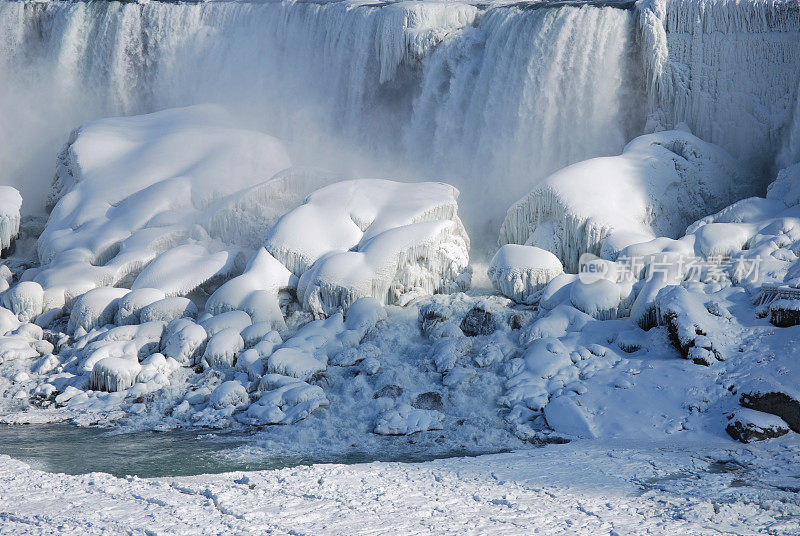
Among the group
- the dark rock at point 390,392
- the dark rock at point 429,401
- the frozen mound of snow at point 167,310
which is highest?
the frozen mound of snow at point 167,310

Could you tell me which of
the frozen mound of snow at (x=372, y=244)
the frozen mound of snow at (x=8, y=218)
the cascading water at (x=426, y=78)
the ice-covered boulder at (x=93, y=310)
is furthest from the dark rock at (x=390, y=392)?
the frozen mound of snow at (x=8, y=218)

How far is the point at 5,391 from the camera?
8102mm

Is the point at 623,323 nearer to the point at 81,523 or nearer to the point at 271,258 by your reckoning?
the point at 271,258

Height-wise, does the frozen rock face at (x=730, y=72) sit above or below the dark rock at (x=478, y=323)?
above

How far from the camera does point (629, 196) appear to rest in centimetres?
950

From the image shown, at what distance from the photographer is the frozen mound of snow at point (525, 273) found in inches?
348

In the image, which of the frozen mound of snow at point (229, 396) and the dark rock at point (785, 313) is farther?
the frozen mound of snow at point (229, 396)

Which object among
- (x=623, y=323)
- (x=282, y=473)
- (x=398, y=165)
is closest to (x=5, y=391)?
(x=282, y=473)

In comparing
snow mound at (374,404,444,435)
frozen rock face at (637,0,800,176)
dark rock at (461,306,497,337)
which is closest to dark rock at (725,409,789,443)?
snow mound at (374,404,444,435)

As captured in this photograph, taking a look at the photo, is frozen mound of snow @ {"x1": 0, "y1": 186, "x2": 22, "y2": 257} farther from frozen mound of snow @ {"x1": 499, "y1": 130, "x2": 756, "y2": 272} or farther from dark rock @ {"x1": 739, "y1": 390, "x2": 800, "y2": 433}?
dark rock @ {"x1": 739, "y1": 390, "x2": 800, "y2": 433}

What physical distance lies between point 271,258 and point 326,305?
0.98 m

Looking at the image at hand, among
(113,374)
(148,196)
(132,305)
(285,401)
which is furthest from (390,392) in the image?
(148,196)

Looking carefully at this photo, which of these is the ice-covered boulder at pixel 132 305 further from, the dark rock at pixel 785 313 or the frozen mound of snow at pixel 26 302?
the dark rock at pixel 785 313

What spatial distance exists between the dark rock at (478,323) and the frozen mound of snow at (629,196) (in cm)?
150
